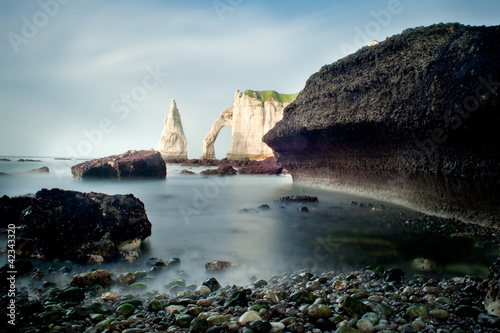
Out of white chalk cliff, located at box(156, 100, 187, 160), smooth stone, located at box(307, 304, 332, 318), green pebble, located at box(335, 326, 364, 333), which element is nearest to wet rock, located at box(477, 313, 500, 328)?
green pebble, located at box(335, 326, 364, 333)

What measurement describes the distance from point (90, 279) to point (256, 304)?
1252mm

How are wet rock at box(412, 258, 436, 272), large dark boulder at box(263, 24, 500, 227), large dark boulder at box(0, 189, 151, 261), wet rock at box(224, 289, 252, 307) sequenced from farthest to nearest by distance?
large dark boulder at box(263, 24, 500, 227)
large dark boulder at box(0, 189, 151, 261)
wet rock at box(412, 258, 436, 272)
wet rock at box(224, 289, 252, 307)

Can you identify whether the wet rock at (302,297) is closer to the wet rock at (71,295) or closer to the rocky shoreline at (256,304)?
the rocky shoreline at (256,304)

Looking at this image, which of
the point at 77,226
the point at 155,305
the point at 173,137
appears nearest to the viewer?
the point at 155,305

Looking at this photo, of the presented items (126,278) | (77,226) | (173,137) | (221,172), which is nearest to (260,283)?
(126,278)

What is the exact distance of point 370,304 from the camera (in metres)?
1.80

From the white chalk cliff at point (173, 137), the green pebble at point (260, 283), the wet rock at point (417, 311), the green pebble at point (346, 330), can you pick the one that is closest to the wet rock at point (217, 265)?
the green pebble at point (260, 283)

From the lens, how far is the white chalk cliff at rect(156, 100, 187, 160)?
A: 4572cm

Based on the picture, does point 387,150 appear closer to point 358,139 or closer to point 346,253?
point 358,139

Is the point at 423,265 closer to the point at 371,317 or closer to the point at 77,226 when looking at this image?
the point at 371,317

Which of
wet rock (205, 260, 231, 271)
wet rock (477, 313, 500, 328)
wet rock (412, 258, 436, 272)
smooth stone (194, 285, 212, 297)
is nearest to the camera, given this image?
wet rock (477, 313, 500, 328)

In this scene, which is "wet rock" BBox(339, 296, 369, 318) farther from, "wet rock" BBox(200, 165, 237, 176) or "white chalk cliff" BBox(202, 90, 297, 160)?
"white chalk cliff" BBox(202, 90, 297, 160)

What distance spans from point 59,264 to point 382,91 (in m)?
5.38

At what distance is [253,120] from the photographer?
40312 millimetres
